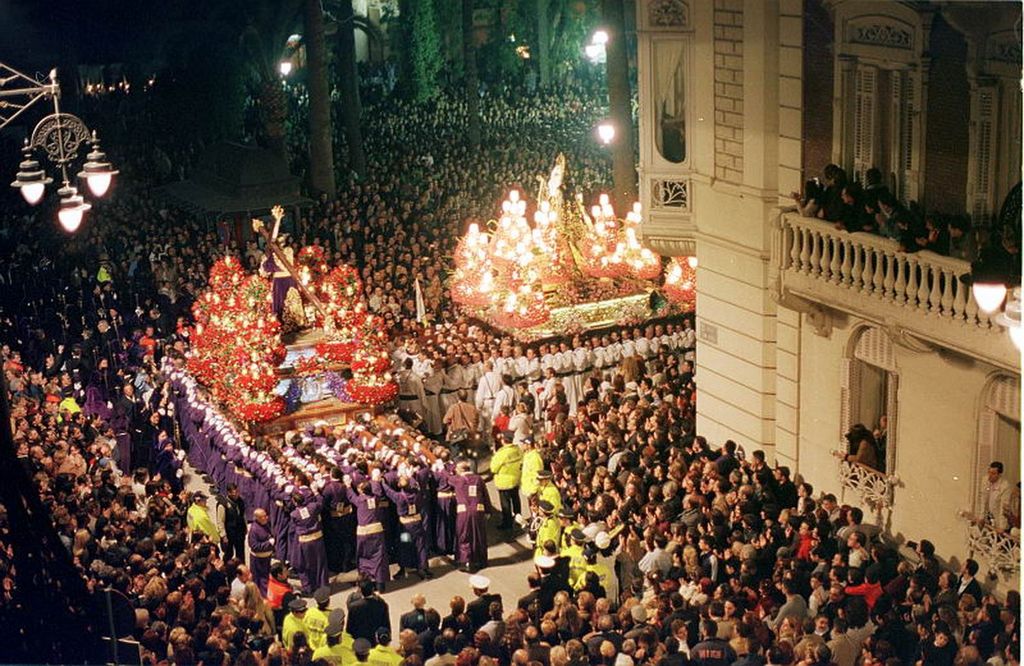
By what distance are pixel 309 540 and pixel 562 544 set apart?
3177mm

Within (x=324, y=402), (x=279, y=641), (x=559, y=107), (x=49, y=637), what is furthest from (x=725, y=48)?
Result: (x=559, y=107)

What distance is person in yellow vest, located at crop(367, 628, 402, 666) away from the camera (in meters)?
17.2

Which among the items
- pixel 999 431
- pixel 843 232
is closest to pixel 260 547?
pixel 843 232

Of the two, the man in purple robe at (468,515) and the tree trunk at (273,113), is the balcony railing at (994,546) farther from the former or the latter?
the tree trunk at (273,113)

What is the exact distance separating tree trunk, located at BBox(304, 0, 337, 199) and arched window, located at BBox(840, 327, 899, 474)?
20704mm

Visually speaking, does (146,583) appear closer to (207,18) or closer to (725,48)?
(725,48)

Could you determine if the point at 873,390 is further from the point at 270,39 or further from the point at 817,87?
the point at 270,39

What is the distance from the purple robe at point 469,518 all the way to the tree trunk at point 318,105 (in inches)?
759

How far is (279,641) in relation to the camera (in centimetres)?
1828

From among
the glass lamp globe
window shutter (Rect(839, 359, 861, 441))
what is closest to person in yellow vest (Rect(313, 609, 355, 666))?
window shutter (Rect(839, 359, 861, 441))

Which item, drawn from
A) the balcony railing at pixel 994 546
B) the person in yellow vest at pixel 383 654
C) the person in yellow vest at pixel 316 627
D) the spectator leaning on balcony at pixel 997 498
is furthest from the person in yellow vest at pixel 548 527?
the spectator leaning on balcony at pixel 997 498

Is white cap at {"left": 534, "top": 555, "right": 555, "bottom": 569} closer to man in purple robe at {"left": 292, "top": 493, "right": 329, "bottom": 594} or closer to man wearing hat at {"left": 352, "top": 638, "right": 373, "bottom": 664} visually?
man wearing hat at {"left": 352, "top": 638, "right": 373, "bottom": 664}

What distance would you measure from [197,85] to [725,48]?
24553 mm

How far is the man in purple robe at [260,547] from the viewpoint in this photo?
2047cm
